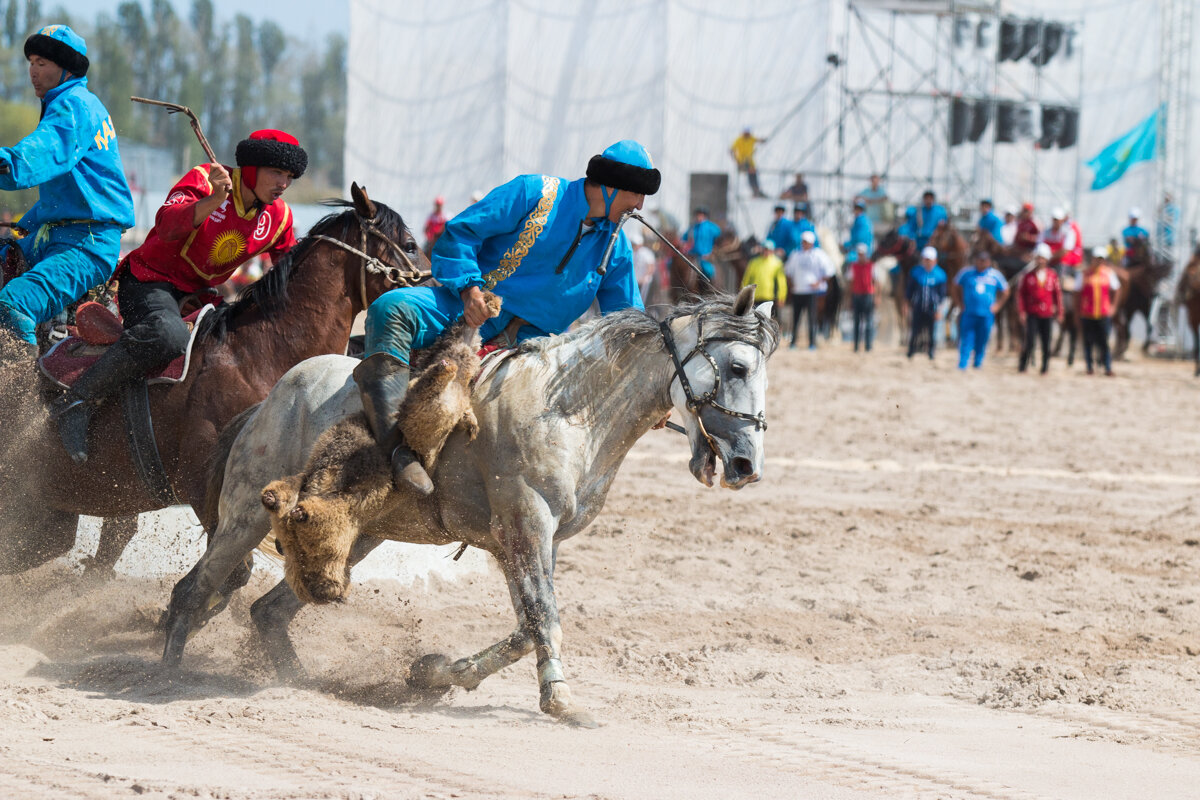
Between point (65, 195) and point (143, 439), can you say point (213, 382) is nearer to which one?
point (143, 439)

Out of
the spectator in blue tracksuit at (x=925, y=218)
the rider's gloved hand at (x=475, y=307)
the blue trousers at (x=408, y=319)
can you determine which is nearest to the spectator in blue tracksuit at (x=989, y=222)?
the spectator in blue tracksuit at (x=925, y=218)

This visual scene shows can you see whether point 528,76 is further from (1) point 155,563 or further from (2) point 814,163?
(1) point 155,563

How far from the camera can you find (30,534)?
5.66 metres

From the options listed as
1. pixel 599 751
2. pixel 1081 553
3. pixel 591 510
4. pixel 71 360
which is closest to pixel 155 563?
pixel 71 360

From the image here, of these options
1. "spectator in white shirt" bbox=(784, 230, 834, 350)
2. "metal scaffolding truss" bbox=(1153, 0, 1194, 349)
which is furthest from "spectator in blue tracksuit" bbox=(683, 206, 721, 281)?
"metal scaffolding truss" bbox=(1153, 0, 1194, 349)

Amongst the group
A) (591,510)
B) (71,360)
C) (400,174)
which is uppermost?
(400,174)

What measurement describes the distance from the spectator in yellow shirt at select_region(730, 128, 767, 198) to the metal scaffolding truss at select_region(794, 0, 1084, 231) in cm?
101

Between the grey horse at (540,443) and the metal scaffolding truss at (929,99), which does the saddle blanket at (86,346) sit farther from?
the metal scaffolding truss at (929,99)

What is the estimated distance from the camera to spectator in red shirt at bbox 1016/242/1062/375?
56.9 feet

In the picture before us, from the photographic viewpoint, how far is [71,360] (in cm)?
531

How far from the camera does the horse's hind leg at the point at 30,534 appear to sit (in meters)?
5.59

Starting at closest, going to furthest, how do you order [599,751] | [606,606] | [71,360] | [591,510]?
[599,751] → [591,510] → [71,360] → [606,606]

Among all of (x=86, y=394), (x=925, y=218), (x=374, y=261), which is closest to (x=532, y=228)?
(x=374, y=261)

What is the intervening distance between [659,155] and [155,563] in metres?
17.1
